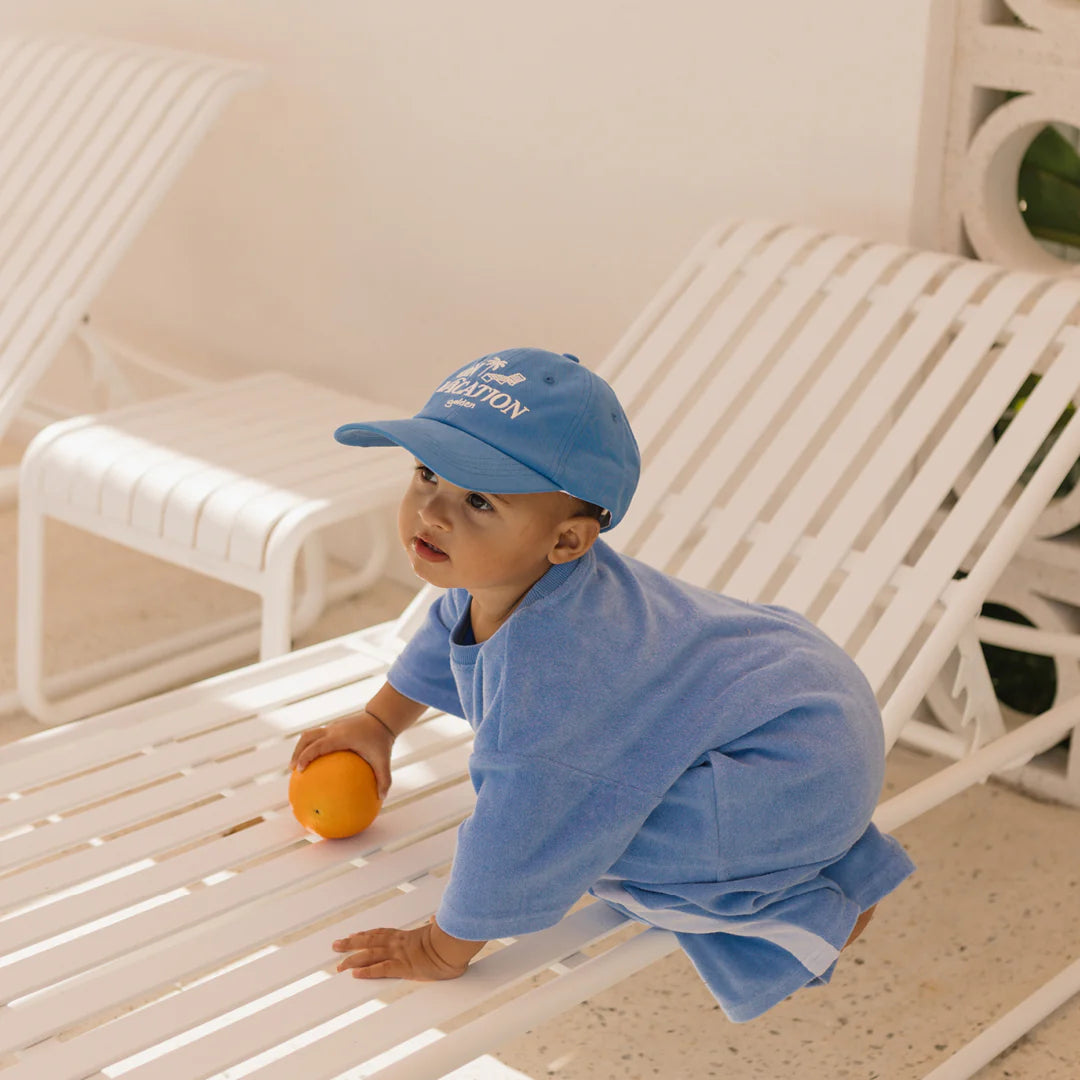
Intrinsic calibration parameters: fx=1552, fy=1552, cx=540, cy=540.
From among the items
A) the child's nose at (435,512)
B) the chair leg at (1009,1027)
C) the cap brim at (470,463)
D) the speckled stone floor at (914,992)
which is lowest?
the speckled stone floor at (914,992)

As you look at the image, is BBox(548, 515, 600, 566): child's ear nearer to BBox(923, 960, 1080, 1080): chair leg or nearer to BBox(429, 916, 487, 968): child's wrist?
BBox(429, 916, 487, 968): child's wrist

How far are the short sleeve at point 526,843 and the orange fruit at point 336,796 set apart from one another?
27cm

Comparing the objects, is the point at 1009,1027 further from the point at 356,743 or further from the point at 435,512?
the point at 435,512

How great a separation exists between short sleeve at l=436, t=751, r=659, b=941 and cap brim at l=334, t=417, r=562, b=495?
0.23 m

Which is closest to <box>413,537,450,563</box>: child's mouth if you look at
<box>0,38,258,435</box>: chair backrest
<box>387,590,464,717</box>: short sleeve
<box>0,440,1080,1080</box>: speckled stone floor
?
<box>387,590,464,717</box>: short sleeve

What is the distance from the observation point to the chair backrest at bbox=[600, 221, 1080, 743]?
182 centimetres

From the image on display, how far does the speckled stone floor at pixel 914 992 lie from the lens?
1.86 meters

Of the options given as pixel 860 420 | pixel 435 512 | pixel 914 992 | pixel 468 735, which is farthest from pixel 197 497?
pixel 914 992

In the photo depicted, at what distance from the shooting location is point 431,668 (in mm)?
1610

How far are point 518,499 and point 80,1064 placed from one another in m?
0.58

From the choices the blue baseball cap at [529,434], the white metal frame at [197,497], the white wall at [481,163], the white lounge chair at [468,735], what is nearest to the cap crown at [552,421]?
the blue baseball cap at [529,434]

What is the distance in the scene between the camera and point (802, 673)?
4.63 ft

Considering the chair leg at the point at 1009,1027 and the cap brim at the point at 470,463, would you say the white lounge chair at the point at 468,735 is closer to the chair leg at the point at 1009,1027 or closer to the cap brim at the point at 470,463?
the chair leg at the point at 1009,1027

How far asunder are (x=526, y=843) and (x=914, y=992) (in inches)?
36.1
